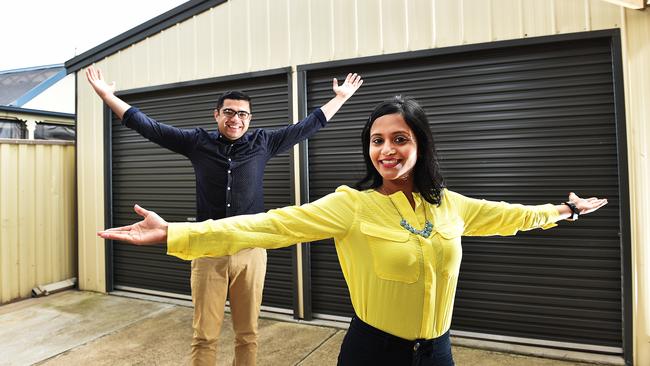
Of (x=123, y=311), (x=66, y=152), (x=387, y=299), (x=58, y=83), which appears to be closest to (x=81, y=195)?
(x=66, y=152)

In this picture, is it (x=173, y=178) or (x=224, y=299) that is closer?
(x=224, y=299)

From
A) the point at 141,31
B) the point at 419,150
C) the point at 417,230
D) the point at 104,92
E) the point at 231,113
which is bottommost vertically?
the point at 417,230

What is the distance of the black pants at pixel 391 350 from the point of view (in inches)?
50.6

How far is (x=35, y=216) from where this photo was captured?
5352mm

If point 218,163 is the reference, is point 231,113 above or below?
above

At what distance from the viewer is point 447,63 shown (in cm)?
379

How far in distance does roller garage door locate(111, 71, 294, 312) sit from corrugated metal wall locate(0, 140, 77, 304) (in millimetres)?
828

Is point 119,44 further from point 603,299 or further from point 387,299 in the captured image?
point 603,299

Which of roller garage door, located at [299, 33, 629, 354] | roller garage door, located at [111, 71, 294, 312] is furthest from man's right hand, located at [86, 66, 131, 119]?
roller garage door, located at [299, 33, 629, 354]

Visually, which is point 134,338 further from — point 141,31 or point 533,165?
point 533,165

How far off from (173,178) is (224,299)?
3001 millimetres

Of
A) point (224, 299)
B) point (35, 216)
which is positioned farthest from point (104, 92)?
point (35, 216)

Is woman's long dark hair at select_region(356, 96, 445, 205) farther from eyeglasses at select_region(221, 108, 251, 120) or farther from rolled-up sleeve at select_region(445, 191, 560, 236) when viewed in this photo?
eyeglasses at select_region(221, 108, 251, 120)

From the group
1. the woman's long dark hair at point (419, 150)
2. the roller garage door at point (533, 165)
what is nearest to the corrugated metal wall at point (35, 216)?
the roller garage door at point (533, 165)
